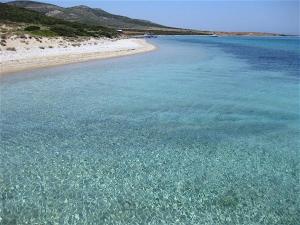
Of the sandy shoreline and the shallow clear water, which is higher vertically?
the shallow clear water

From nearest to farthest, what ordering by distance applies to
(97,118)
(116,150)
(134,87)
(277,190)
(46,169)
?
(277,190), (46,169), (116,150), (97,118), (134,87)

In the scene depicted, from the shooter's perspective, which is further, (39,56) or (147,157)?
(39,56)

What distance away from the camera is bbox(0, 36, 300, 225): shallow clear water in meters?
7.86

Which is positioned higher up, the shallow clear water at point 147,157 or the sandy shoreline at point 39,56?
the shallow clear water at point 147,157

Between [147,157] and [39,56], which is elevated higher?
[147,157]

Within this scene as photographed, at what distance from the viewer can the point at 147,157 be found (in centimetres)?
1076

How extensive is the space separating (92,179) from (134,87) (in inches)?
551

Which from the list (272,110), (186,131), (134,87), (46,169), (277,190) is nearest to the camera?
(277,190)

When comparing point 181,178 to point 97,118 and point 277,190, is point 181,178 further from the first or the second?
point 97,118

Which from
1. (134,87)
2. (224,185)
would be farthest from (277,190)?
(134,87)

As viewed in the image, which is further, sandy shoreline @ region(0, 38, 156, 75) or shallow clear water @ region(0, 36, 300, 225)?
sandy shoreline @ region(0, 38, 156, 75)

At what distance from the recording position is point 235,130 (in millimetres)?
13820

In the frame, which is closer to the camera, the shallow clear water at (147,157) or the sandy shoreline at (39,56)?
the shallow clear water at (147,157)

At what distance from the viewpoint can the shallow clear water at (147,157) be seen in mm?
7863
